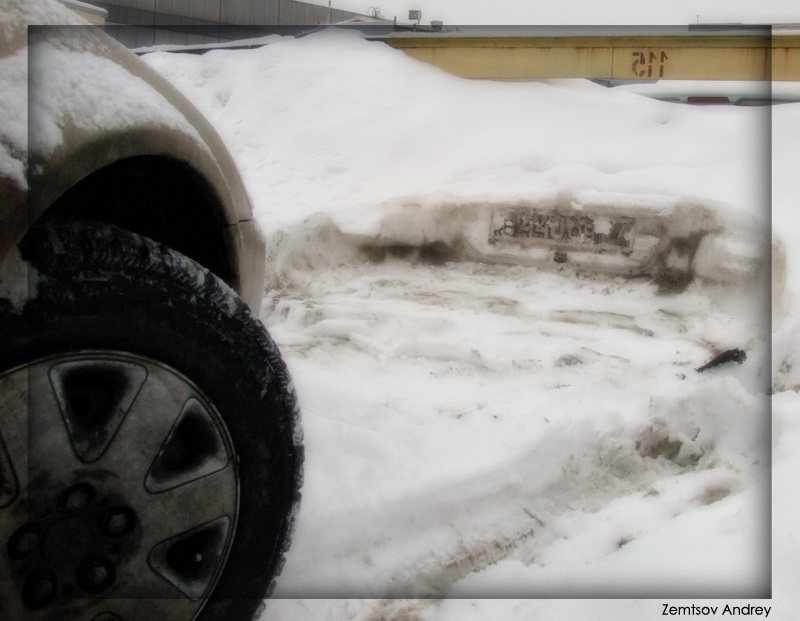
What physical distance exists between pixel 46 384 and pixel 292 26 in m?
21.0

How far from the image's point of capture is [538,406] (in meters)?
3.03

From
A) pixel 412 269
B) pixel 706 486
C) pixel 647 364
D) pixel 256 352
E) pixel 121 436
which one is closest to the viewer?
pixel 121 436

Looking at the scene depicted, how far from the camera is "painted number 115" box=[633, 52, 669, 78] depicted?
883cm

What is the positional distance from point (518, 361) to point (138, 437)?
2488 mm

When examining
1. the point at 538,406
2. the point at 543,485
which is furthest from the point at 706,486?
the point at 538,406

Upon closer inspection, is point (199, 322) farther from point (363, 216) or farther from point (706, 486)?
point (363, 216)

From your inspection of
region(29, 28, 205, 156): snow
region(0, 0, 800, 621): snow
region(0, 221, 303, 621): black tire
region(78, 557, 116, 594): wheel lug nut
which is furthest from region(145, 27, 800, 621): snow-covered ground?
region(29, 28, 205, 156): snow

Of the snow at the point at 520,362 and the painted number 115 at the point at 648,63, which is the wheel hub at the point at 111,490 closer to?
the snow at the point at 520,362

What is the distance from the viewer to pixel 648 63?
8828 mm

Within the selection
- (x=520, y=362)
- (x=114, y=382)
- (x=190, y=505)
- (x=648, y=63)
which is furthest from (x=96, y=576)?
(x=648, y=63)

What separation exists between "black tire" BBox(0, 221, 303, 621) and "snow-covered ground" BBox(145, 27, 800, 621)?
19.2 inches

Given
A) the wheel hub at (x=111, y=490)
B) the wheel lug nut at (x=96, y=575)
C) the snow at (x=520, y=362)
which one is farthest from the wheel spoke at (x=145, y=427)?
the snow at (x=520, y=362)

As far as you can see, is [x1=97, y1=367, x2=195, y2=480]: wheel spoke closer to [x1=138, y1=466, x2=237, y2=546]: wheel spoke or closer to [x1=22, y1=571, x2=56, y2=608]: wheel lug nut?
[x1=138, y1=466, x2=237, y2=546]: wheel spoke

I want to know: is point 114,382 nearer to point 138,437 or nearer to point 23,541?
point 138,437
